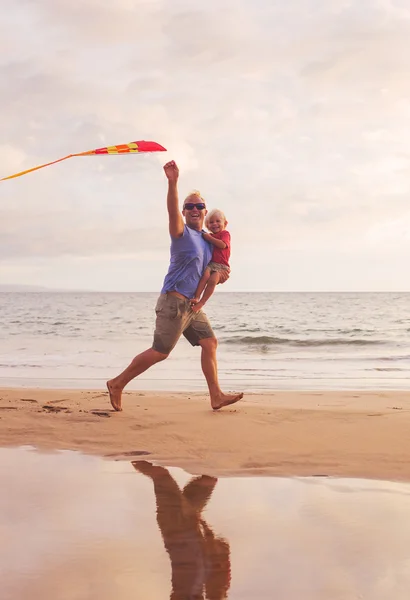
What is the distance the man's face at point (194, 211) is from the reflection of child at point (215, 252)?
0.42 ft

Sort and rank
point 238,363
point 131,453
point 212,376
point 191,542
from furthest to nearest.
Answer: point 238,363 → point 212,376 → point 131,453 → point 191,542

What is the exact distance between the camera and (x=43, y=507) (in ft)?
9.71

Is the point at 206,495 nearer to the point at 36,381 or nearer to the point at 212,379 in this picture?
the point at 212,379

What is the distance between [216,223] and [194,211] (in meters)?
0.25

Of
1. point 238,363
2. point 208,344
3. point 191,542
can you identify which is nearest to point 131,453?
point 191,542

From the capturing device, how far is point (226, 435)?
4660 mm

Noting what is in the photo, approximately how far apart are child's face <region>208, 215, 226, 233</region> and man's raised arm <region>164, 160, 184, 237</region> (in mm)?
567

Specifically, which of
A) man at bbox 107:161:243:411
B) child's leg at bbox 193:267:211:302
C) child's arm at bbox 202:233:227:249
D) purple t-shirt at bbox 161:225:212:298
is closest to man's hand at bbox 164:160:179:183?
man at bbox 107:161:243:411

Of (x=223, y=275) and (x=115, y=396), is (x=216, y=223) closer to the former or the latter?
(x=223, y=275)

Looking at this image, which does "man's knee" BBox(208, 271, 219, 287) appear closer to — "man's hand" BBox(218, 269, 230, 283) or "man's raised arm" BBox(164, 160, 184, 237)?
"man's hand" BBox(218, 269, 230, 283)

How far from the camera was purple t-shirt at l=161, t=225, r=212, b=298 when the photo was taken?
17.9ft

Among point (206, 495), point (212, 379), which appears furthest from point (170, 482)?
point (212, 379)

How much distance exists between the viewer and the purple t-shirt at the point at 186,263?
546cm

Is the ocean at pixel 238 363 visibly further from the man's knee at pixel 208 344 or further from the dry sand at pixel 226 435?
the dry sand at pixel 226 435
